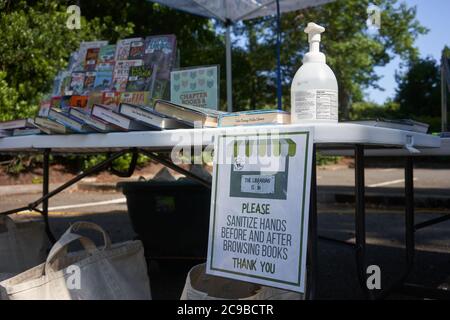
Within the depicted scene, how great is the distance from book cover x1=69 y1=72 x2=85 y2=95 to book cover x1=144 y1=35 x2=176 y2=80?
0.44 meters

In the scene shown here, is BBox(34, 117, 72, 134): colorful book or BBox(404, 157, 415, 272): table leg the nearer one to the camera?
BBox(34, 117, 72, 134): colorful book

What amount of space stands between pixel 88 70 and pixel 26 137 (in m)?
0.80

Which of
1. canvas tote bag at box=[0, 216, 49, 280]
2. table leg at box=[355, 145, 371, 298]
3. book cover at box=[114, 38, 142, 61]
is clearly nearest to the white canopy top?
book cover at box=[114, 38, 142, 61]

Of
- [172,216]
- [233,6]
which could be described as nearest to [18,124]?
[172,216]

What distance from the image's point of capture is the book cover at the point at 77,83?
2.76m

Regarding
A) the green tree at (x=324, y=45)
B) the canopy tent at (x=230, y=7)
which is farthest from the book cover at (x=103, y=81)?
the green tree at (x=324, y=45)

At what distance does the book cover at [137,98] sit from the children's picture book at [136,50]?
213 mm

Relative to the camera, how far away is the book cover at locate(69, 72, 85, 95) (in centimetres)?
276

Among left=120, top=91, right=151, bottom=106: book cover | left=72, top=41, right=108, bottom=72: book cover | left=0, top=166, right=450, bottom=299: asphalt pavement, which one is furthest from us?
left=0, top=166, right=450, bottom=299: asphalt pavement

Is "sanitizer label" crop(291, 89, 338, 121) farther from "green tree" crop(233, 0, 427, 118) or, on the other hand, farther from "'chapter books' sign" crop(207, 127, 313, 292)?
"green tree" crop(233, 0, 427, 118)

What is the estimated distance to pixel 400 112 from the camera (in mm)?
19312

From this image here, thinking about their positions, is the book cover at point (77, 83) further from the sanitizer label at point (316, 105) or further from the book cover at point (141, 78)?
the sanitizer label at point (316, 105)

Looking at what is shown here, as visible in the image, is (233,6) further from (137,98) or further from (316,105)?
(316,105)

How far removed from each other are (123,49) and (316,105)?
58.9 inches
